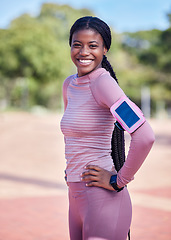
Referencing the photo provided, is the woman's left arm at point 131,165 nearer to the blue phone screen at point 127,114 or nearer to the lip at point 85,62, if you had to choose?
the blue phone screen at point 127,114

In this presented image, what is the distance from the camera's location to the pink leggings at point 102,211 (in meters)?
1.87

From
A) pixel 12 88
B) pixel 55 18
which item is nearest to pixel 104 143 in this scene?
pixel 12 88

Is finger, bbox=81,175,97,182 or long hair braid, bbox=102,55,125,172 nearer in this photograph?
finger, bbox=81,175,97,182

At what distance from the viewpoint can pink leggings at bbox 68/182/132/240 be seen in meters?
1.87

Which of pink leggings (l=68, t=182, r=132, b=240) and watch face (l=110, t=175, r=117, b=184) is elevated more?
watch face (l=110, t=175, r=117, b=184)

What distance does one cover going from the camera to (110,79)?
73.3 inches

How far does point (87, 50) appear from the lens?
198cm

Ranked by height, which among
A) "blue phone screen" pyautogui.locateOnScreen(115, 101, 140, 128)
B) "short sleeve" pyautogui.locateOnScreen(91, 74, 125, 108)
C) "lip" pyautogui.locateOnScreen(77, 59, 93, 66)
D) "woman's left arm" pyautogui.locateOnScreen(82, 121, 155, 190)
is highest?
"lip" pyautogui.locateOnScreen(77, 59, 93, 66)

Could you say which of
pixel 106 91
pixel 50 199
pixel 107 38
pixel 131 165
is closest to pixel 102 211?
pixel 131 165

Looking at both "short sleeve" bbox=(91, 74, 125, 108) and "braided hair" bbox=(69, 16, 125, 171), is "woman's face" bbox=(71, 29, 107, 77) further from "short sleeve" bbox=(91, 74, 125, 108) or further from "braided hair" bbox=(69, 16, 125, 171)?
"short sleeve" bbox=(91, 74, 125, 108)

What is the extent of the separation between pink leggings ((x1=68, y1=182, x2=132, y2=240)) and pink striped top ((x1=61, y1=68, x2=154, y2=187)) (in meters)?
0.08

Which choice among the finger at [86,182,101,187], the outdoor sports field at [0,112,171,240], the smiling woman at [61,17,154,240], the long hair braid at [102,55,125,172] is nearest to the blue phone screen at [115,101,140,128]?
the smiling woman at [61,17,154,240]

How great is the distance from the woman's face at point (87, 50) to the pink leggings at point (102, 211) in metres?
0.53

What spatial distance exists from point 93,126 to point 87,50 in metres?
0.35
